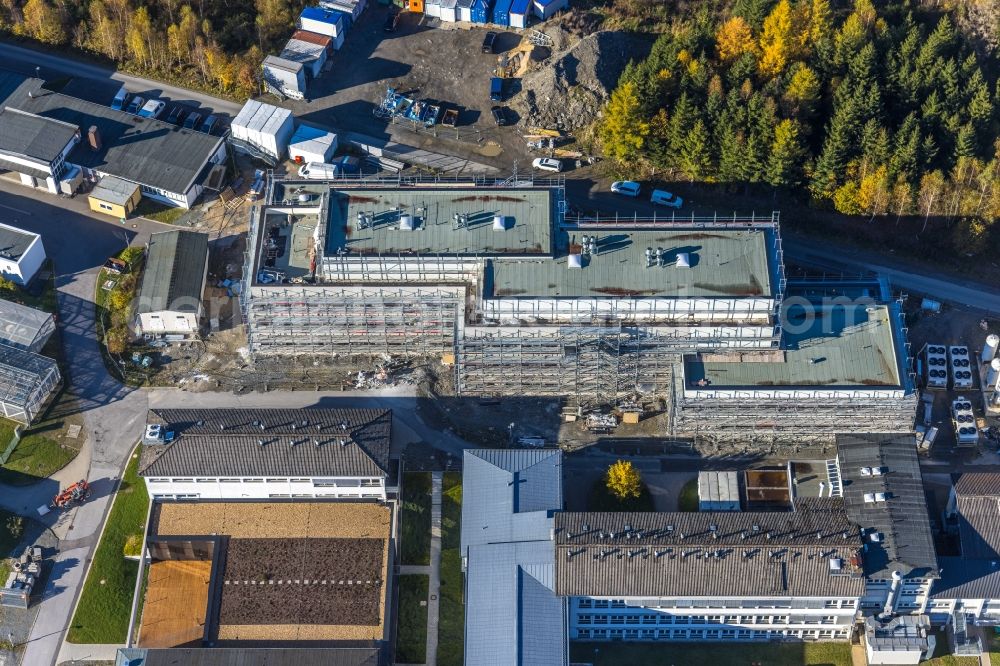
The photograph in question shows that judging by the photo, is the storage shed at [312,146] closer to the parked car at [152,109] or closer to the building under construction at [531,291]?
the building under construction at [531,291]

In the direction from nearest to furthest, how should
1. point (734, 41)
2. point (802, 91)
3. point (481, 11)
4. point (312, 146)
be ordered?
point (802, 91), point (734, 41), point (312, 146), point (481, 11)

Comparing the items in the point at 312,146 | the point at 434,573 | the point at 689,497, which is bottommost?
the point at 434,573

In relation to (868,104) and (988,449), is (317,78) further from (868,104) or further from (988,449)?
(988,449)

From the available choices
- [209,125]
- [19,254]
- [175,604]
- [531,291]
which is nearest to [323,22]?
[209,125]

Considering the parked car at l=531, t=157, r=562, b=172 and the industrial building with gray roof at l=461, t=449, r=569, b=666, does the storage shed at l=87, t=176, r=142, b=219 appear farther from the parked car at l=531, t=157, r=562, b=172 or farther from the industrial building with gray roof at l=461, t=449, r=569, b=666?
the industrial building with gray roof at l=461, t=449, r=569, b=666

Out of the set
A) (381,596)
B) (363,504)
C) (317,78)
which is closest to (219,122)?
(317,78)

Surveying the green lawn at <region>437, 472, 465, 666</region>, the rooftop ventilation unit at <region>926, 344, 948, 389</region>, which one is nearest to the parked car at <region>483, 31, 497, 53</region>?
the green lawn at <region>437, 472, 465, 666</region>

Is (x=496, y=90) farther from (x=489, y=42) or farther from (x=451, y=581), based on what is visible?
(x=451, y=581)
